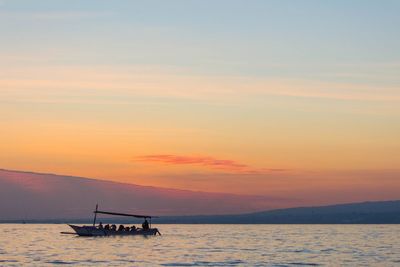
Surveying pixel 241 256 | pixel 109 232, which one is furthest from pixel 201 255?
pixel 109 232

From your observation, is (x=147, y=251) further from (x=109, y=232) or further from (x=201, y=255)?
(x=109, y=232)

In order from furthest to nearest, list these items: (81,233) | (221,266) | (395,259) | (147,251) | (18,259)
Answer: (81,233)
(147,251)
(395,259)
(18,259)
(221,266)

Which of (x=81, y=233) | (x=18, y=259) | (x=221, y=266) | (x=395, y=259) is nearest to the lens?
(x=221, y=266)

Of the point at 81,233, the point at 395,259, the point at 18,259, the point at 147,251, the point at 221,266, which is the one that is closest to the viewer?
the point at 221,266

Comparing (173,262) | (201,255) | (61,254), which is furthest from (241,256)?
(61,254)

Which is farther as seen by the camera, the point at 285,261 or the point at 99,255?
the point at 99,255

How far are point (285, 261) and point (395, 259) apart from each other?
43.9 feet

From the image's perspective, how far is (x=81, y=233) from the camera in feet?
452

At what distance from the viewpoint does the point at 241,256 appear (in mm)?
91000

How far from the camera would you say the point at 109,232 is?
138125 mm

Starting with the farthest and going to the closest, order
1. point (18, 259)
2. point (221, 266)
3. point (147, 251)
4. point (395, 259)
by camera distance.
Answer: point (147, 251) → point (395, 259) → point (18, 259) → point (221, 266)

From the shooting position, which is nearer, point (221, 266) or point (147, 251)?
point (221, 266)

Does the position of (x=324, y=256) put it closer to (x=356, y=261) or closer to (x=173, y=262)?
(x=356, y=261)

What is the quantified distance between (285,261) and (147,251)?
904 inches
